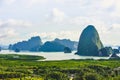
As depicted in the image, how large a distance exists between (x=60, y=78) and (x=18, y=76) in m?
18.3

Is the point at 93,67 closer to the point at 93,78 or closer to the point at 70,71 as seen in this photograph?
the point at 70,71

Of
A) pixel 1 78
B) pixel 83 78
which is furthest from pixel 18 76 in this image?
pixel 83 78

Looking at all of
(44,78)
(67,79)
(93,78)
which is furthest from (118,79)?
(44,78)

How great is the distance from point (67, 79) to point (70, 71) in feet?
110

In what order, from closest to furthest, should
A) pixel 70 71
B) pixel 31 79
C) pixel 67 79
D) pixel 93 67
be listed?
1. pixel 31 79
2. pixel 67 79
3. pixel 70 71
4. pixel 93 67

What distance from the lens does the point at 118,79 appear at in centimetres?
12669

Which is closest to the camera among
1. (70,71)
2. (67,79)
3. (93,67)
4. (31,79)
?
(31,79)

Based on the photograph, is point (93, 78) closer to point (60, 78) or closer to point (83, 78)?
point (83, 78)

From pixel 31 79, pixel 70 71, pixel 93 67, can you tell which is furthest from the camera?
pixel 93 67

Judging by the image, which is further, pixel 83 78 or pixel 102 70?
pixel 102 70

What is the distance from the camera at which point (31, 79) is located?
4899 inches

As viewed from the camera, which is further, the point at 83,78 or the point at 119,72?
the point at 119,72

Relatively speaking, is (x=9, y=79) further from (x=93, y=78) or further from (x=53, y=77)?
(x=93, y=78)

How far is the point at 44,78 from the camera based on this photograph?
446 ft
